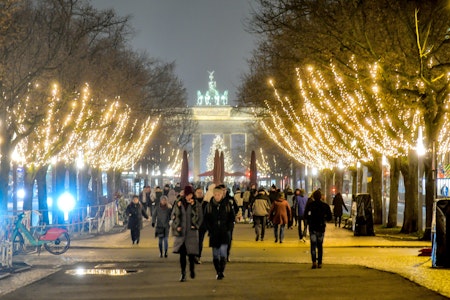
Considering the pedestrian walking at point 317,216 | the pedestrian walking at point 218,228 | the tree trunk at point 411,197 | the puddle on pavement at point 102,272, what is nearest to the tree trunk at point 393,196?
the tree trunk at point 411,197

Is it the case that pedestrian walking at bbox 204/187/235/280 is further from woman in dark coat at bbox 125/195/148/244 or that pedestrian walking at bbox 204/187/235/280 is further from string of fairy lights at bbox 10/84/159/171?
string of fairy lights at bbox 10/84/159/171

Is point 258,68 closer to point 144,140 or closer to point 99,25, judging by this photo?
point 144,140

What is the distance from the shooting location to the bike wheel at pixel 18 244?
82.1 feet

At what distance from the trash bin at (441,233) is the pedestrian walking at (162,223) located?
7888mm

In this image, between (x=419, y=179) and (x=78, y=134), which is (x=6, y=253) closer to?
(x=419, y=179)

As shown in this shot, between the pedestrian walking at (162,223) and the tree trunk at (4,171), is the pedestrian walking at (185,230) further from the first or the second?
the tree trunk at (4,171)

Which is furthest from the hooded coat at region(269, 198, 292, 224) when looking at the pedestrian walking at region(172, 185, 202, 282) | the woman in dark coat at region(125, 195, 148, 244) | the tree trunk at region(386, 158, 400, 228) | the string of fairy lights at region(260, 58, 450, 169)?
the pedestrian walking at region(172, 185, 202, 282)

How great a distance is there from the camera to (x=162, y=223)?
82.4 ft

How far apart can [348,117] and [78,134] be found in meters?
13.4

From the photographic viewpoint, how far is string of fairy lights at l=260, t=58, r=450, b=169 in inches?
1331

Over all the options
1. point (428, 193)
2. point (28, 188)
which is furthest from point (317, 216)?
point (28, 188)

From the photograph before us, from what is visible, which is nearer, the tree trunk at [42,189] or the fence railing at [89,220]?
the fence railing at [89,220]

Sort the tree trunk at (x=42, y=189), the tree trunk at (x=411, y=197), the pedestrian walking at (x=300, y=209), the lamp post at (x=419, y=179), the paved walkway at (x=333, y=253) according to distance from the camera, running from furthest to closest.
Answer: the tree trunk at (x=42, y=189) → the tree trunk at (x=411, y=197) → the pedestrian walking at (x=300, y=209) → the lamp post at (x=419, y=179) → the paved walkway at (x=333, y=253)

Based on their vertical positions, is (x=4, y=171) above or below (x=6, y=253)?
above
